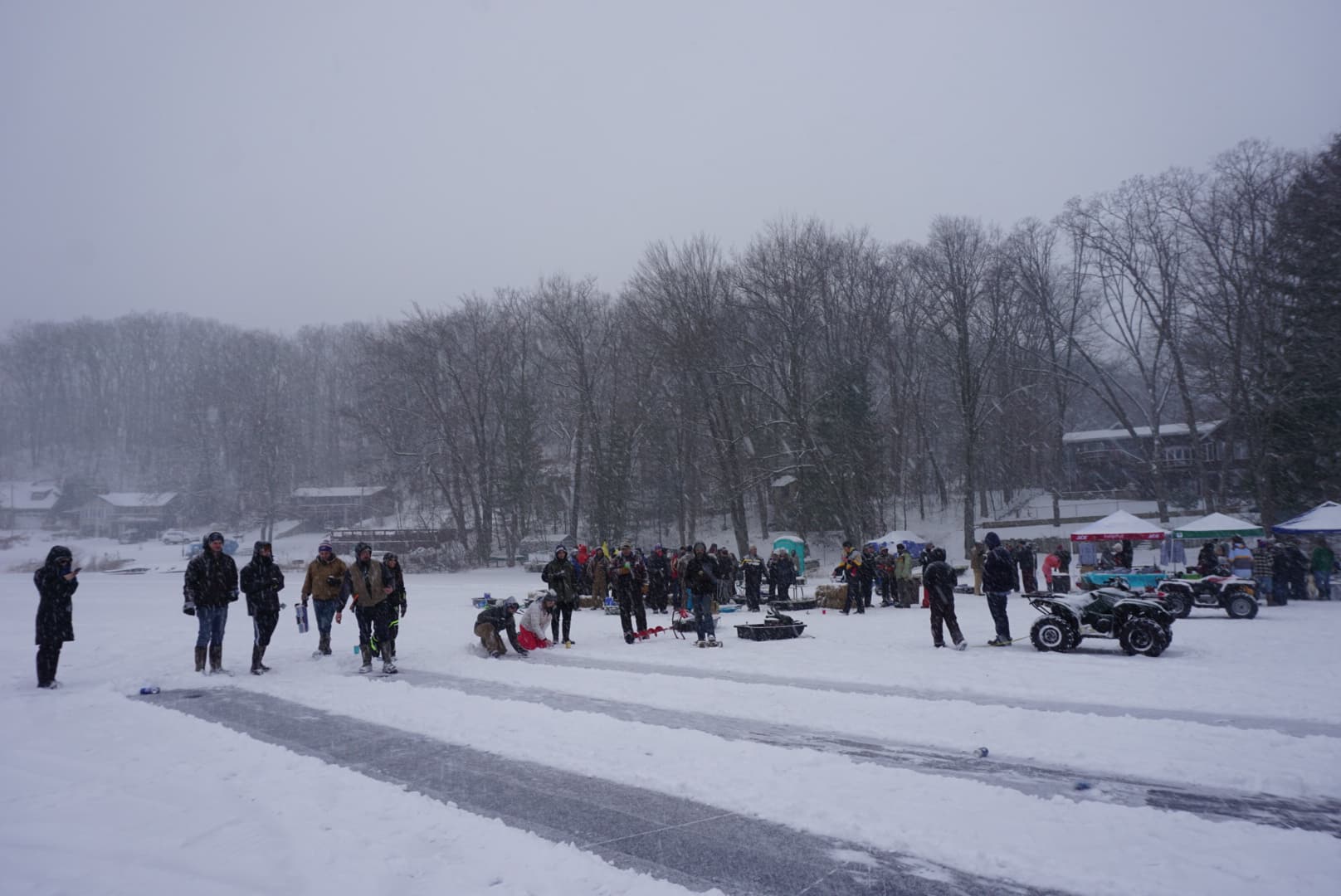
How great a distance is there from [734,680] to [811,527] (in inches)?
1431

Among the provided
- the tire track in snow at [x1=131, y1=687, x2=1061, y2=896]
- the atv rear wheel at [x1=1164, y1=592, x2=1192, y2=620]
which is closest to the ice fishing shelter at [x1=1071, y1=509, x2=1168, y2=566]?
the atv rear wheel at [x1=1164, y1=592, x2=1192, y2=620]

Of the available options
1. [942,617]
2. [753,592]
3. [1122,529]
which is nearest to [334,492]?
[753,592]

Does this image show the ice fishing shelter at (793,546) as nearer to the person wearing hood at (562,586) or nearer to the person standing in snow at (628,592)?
the person standing in snow at (628,592)

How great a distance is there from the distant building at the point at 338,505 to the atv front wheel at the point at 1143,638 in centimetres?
6855

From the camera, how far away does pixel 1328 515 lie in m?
22.1

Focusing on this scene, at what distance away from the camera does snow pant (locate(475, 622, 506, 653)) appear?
13.7 meters

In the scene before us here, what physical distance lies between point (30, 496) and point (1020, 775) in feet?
342

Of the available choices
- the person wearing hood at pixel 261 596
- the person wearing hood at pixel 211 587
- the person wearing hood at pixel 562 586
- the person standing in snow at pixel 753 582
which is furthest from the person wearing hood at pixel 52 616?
the person standing in snow at pixel 753 582

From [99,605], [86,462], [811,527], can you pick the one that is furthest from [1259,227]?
[86,462]

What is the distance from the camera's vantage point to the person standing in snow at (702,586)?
47.5ft

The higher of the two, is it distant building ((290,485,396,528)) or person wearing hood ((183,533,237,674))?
distant building ((290,485,396,528))

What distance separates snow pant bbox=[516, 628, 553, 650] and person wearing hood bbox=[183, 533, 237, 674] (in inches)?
176

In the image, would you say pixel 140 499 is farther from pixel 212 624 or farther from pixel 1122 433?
pixel 1122 433

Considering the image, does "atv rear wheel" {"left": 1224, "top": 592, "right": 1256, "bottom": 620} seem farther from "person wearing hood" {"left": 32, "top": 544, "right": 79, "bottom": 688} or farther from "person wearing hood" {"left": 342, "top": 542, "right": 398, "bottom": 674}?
"person wearing hood" {"left": 32, "top": 544, "right": 79, "bottom": 688}
